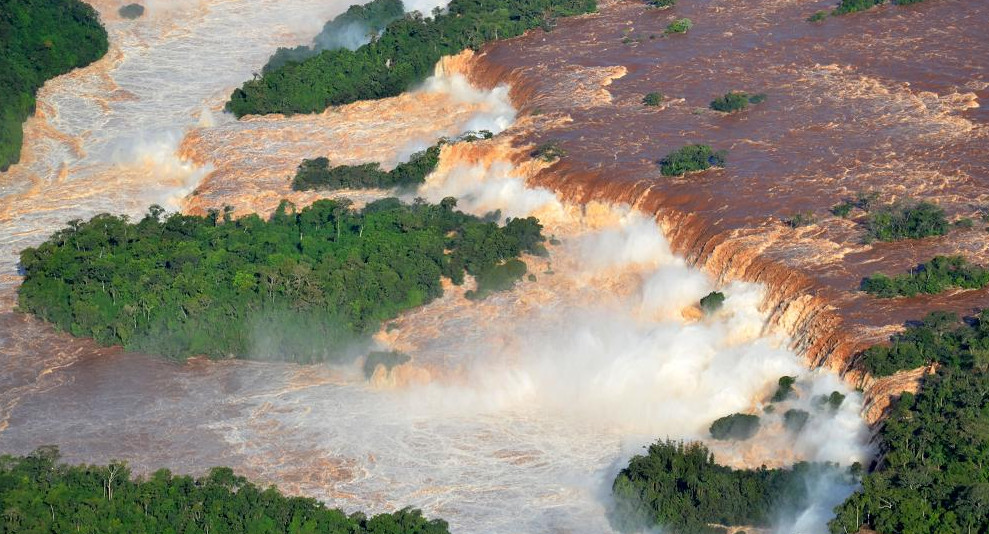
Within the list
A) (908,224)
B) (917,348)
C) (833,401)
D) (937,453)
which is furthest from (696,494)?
(908,224)

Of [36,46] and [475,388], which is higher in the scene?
[36,46]

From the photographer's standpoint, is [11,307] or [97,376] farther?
[11,307]

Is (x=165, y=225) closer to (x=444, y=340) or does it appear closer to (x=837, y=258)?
(x=444, y=340)

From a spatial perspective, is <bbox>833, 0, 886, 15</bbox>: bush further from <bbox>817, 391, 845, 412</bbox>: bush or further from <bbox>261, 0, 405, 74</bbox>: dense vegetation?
<bbox>817, 391, 845, 412</bbox>: bush

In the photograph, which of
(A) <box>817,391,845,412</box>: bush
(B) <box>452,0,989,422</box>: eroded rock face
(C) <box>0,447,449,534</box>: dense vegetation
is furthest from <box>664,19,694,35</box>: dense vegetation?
(C) <box>0,447,449,534</box>: dense vegetation

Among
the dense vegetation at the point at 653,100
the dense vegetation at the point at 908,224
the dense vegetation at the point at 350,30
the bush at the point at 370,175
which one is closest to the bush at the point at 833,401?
the dense vegetation at the point at 908,224

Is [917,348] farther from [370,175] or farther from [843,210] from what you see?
[370,175]

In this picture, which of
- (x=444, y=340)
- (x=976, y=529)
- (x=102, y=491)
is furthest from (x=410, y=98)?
(x=976, y=529)
